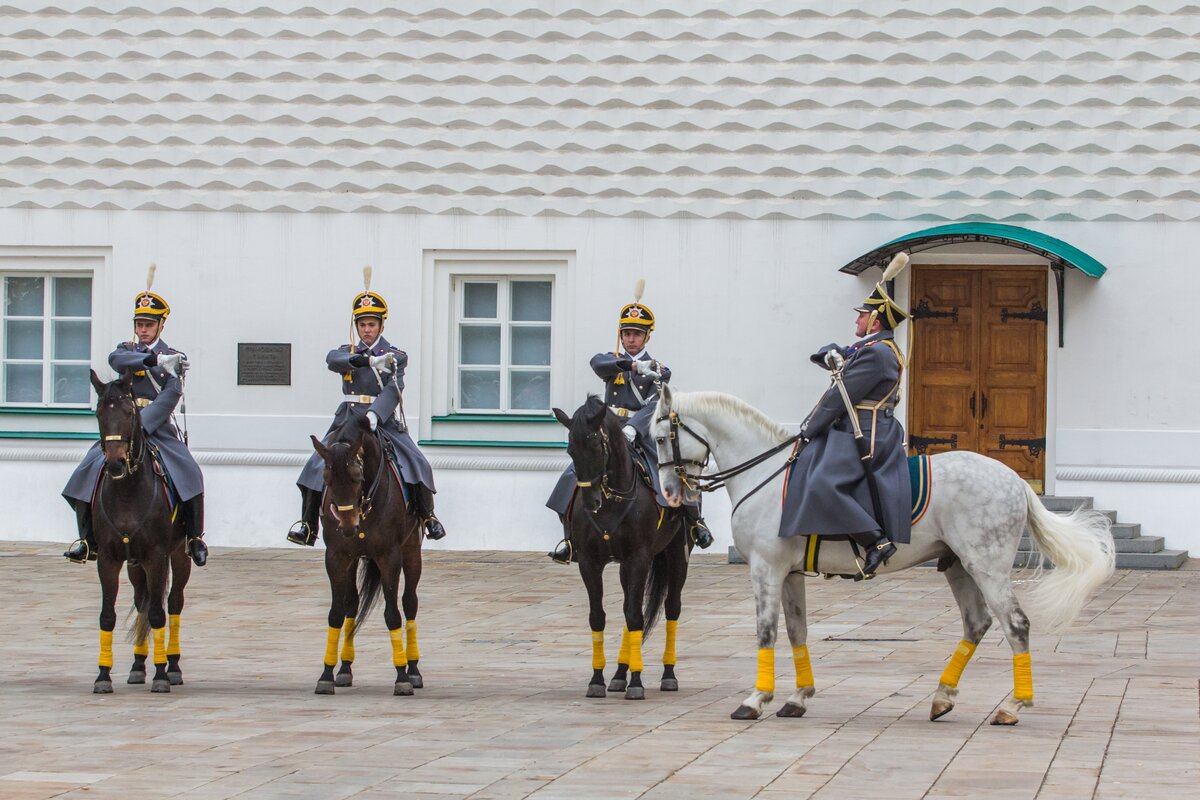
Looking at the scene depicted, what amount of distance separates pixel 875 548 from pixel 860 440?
21.2 inches

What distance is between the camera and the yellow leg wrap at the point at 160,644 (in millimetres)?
10109

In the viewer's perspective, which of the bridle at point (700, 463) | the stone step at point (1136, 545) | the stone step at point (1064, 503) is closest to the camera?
the bridle at point (700, 463)

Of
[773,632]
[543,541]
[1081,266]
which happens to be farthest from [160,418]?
[1081,266]

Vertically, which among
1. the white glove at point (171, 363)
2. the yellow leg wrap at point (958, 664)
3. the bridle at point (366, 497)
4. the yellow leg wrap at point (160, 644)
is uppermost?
the white glove at point (171, 363)

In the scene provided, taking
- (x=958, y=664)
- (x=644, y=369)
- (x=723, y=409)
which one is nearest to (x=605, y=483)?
(x=723, y=409)

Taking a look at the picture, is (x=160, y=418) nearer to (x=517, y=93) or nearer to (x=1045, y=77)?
(x=517, y=93)

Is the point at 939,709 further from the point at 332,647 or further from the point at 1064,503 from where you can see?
the point at 1064,503

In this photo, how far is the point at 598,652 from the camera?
9.84 m

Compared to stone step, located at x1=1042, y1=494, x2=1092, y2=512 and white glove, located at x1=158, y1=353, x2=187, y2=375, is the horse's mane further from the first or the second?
stone step, located at x1=1042, y1=494, x2=1092, y2=512

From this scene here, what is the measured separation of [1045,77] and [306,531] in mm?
9959

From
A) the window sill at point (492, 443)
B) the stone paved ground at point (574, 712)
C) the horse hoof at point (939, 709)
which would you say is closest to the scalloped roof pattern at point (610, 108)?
the window sill at point (492, 443)

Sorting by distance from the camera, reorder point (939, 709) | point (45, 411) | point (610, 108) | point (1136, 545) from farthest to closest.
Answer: point (45, 411) < point (610, 108) < point (1136, 545) < point (939, 709)

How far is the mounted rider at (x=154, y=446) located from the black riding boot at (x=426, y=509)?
1.23m

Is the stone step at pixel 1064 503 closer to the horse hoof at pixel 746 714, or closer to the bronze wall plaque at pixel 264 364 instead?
the bronze wall plaque at pixel 264 364
